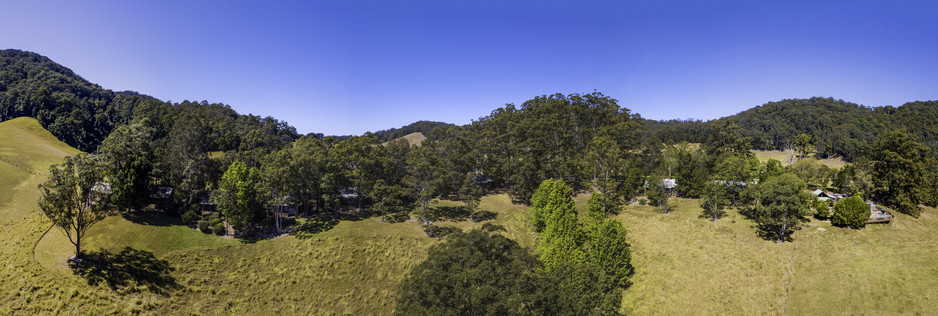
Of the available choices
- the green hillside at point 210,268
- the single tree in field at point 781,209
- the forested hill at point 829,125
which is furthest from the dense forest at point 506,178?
the forested hill at point 829,125

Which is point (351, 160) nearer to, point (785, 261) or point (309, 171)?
point (309, 171)

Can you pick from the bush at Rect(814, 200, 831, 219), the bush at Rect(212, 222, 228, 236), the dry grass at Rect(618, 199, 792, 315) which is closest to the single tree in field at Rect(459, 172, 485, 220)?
the dry grass at Rect(618, 199, 792, 315)

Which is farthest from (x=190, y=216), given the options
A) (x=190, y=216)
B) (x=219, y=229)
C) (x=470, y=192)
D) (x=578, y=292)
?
(x=578, y=292)

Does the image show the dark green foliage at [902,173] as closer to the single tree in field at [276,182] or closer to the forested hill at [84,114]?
the single tree in field at [276,182]

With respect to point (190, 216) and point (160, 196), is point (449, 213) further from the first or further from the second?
point (160, 196)

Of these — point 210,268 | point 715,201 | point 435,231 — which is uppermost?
point 715,201

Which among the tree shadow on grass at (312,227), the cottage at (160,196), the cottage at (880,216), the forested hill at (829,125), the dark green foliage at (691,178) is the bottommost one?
the tree shadow on grass at (312,227)
